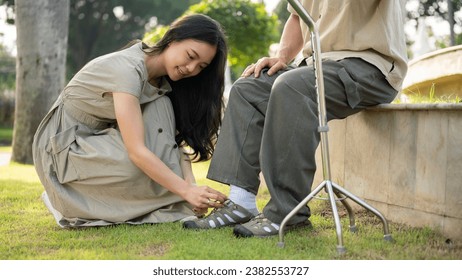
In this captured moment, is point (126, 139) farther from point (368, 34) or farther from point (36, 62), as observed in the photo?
point (36, 62)

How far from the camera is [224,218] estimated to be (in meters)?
2.84

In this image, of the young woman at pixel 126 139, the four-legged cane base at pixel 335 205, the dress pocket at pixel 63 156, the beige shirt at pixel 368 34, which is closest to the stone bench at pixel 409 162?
the beige shirt at pixel 368 34

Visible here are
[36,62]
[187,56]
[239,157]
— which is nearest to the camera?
[239,157]

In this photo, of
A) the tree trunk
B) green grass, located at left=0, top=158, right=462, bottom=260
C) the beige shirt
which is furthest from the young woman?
the tree trunk

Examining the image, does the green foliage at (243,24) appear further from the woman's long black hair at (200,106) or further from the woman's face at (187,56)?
the woman's face at (187,56)

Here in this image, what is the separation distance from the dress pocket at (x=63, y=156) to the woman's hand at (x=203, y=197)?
1.92ft

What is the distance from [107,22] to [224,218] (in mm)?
25612

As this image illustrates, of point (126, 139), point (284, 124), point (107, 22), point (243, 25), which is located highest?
point (107, 22)

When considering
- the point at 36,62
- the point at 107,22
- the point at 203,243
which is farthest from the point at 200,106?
the point at 107,22

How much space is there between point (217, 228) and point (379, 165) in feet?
2.85

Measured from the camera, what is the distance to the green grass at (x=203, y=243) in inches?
93.7
